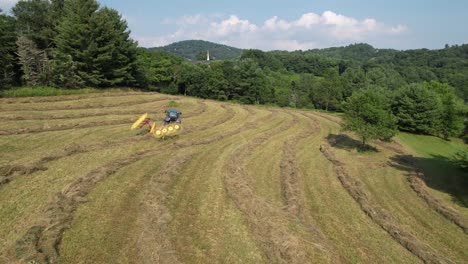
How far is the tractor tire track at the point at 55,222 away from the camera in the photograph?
38.2 ft

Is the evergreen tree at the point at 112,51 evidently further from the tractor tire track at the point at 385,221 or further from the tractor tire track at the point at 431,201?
the tractor tire track at the point at 431,201

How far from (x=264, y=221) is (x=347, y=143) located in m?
25.2

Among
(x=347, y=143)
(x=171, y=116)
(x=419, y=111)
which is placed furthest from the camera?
(x=419, y=111)

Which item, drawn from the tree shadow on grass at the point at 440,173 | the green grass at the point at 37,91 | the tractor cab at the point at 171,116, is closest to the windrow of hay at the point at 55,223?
the tractor cab at the point at 171,116

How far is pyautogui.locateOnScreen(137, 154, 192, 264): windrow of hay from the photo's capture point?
40.9 feet

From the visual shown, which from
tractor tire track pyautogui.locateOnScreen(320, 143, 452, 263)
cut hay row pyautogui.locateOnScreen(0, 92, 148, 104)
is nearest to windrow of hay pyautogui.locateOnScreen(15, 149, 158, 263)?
tractor tire track pyautogui.locateOnScreen(320, 143, 452, 263)

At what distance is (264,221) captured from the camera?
16328 millimetres

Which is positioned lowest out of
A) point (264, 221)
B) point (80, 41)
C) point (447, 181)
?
point (447, 181)

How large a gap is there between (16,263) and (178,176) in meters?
12.1

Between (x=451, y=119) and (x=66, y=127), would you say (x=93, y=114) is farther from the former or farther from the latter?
(x=451, y=119)

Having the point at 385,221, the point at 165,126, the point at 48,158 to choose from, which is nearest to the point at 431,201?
the point at 385,221

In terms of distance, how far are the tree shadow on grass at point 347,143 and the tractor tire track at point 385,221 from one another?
9.42 metres

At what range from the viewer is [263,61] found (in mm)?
188750

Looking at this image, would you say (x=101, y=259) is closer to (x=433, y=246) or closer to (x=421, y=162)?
(x=433, y=246)
